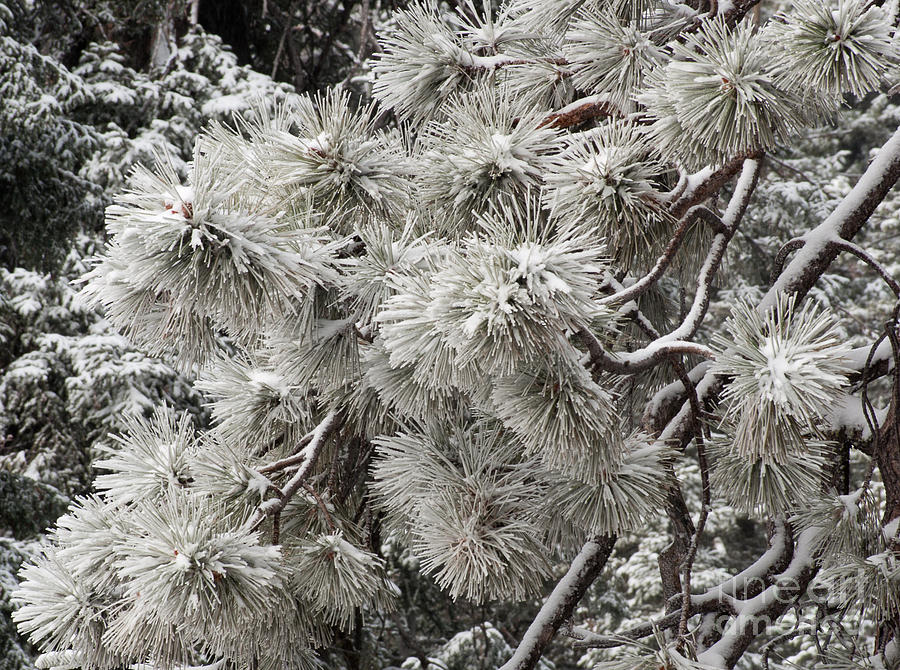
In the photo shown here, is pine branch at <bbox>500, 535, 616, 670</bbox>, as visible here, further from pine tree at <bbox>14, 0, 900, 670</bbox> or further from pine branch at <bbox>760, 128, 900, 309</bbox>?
pine branch at <bbox>760, 128, 900, 309</bbox>

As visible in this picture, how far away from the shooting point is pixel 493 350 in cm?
116

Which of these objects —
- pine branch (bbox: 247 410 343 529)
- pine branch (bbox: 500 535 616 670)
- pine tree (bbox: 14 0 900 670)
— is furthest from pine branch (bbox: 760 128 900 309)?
pine branch (bbox: 247 410 343 529)

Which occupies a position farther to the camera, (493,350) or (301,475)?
(301,475)

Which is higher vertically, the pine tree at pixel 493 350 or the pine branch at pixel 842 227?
the pine branch at pixel 842 227

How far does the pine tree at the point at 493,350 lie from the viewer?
1271 millimetres

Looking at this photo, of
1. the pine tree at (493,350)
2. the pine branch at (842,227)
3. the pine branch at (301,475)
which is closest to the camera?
the pine tree at (493,350)

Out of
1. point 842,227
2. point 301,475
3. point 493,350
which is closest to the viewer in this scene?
point 493,350

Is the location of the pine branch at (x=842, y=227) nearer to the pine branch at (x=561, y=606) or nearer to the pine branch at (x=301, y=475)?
the pine branch at (x=561, y=606)

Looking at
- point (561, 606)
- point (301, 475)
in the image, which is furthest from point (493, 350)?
point (561, 606)

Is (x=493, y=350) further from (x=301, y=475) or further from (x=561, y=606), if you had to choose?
(x=561, y=606)

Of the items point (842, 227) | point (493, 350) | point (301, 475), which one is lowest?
point (301, 475)

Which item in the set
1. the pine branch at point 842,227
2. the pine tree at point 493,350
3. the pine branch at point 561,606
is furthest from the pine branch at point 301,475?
the pine branch at point 842,227

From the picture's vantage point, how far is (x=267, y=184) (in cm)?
157

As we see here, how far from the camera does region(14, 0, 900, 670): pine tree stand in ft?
4.17
